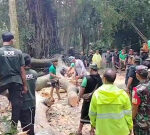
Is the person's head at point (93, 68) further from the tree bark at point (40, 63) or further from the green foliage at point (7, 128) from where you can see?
the tree bark at point (40, 63)

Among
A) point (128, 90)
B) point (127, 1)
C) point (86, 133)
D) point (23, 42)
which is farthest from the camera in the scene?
point (127, 1)

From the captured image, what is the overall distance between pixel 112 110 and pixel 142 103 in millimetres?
575

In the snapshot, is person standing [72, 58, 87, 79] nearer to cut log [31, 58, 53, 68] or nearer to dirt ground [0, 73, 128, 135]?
dirt ground [0, 73, 128, 135]

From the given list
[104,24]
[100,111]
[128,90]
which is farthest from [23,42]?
[100,111]

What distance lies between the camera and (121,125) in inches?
171

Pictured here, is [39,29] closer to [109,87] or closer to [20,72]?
[20,72]

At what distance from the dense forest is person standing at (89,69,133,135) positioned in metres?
12.3

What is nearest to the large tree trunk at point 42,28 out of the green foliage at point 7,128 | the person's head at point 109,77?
the green foliage at point 7,128

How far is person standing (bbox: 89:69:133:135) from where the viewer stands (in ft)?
14.0

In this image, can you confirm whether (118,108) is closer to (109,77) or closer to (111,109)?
(111,109)

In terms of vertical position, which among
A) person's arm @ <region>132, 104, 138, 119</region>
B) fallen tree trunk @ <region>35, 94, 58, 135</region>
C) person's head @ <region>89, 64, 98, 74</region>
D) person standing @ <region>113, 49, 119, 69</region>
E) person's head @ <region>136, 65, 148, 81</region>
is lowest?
person standing @ <region>113, 49, 119, 69</region>

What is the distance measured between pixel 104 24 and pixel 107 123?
1963 centimetres

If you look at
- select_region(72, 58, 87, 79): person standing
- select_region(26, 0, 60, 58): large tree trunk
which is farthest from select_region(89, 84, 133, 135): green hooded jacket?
select_region(26, 0, 60, 58): large tree trunk

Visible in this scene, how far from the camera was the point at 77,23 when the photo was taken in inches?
1131
